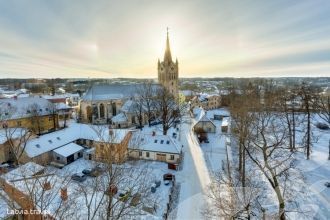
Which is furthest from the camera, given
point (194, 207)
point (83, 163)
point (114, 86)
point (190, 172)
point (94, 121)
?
point (114, 86)

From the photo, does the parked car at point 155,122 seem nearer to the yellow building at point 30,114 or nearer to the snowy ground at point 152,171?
the yellow building at point 30,114

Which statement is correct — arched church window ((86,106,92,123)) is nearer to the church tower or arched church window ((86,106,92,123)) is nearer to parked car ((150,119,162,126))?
parked car ((150,119,162,126))

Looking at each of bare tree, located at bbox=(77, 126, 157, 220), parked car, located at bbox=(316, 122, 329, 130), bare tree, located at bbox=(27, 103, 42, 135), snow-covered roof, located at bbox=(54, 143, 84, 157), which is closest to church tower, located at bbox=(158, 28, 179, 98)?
bare tree, located at bbox=(27, 103, 42, 135)

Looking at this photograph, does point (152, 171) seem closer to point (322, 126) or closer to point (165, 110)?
point (165, 110)

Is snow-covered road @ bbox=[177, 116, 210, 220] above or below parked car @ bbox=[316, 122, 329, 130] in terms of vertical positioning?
below

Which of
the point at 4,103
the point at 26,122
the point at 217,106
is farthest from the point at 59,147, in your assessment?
the point at 217,106

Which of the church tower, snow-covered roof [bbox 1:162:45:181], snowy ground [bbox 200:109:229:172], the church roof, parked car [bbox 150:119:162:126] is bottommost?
snowy ground [bbox 200:109:229:172]

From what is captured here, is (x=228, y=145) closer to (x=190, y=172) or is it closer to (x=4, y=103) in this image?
(x=190, y=172)
